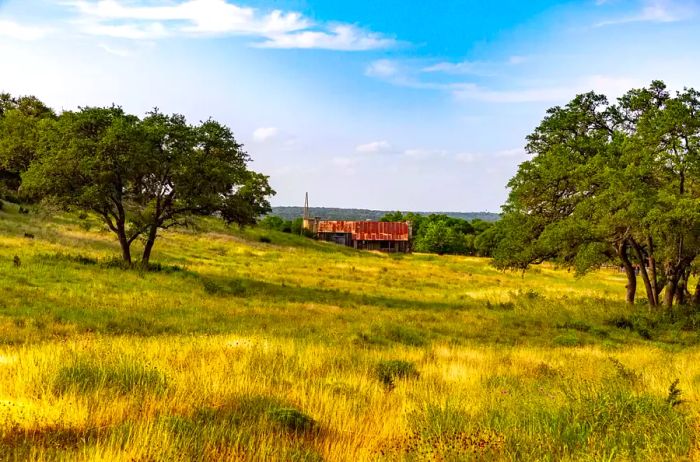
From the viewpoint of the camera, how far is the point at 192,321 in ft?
53.4

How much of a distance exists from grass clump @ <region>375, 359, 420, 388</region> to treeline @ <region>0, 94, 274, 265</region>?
808 inches

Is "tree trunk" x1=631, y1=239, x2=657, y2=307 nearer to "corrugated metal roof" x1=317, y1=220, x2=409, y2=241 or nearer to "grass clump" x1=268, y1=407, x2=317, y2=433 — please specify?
"grass clump" x1=268, y1=407, x2=317, y2=433

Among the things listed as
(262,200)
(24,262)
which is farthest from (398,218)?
(24,262)

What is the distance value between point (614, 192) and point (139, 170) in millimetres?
24367

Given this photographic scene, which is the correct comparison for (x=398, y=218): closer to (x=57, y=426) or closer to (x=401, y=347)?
(x=401, y=347)

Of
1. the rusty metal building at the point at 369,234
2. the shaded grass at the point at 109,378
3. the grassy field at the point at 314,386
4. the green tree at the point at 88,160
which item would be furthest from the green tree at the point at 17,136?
the rusty metal building at the point at 369,234

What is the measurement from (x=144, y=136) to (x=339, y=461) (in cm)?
2682

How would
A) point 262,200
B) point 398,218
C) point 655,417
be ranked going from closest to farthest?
point 655,417
point 262,200
point 398,218

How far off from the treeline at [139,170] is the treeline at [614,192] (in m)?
16.3

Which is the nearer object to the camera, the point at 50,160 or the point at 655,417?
the point at 655,417

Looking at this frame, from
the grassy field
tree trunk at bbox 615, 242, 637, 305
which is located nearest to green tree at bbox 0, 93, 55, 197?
the grassy field

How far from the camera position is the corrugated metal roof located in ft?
349

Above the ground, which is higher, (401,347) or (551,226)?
(551,226)

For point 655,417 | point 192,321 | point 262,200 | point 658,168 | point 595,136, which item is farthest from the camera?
point 262,200
